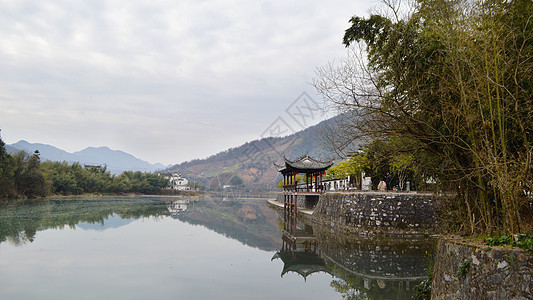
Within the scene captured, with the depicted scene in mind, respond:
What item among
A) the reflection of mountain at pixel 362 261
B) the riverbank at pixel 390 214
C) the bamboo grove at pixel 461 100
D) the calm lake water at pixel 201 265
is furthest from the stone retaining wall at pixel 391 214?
the bamboo grove at pixel 461 100

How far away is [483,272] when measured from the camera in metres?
4.44

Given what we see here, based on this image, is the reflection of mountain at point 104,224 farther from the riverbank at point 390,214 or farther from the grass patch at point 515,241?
the grass patch at point 515,241

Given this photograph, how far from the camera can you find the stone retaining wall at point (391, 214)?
1574cm

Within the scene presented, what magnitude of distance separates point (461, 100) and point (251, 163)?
14559cm

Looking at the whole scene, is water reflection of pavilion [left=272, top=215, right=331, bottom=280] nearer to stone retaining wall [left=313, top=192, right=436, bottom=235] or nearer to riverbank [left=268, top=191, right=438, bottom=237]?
riverbank [left=268, top=191, right=438, bottom=237]

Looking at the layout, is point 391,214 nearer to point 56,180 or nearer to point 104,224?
point 104,224

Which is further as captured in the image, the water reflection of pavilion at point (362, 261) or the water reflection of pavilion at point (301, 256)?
the water reflection of pavilion at point (301, 256)

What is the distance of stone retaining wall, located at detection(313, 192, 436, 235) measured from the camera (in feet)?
51.6

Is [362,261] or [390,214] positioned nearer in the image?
[362,261]

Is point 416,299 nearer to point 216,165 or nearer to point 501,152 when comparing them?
point 501,152

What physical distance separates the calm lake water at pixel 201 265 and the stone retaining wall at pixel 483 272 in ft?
10.3

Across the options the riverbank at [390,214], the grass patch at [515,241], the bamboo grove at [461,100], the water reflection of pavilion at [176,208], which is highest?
the bamboo grove at [461,100]

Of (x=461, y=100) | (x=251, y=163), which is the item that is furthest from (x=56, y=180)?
(x=251, y=163)

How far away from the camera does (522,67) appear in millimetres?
4598
